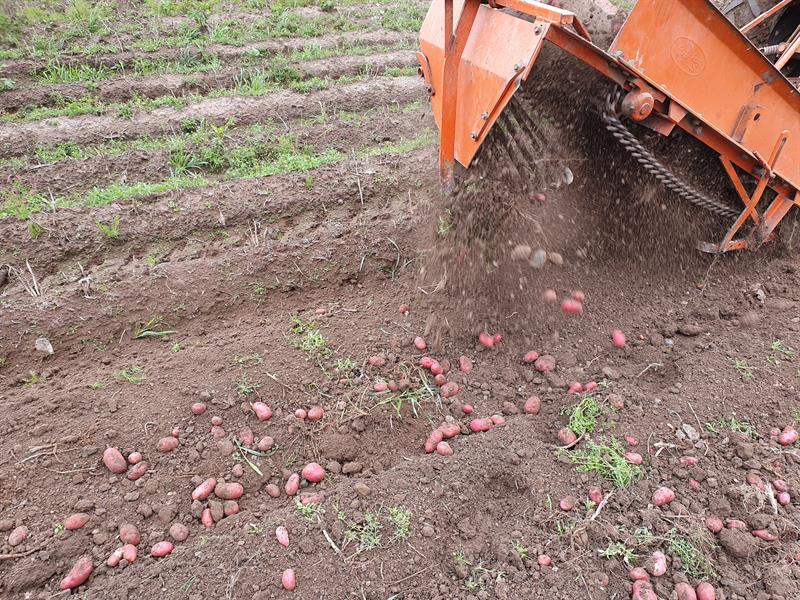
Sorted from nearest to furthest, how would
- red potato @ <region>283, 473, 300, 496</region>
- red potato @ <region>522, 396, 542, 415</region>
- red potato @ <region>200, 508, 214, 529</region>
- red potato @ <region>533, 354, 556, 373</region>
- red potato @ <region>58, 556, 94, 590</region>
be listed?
red potato @ <region>58, 556, 94, 590</region>, red potato @ <region>200, 508, 214, 529</region>, red potato @ <region>283, 473, 300, 496</region>, red potato @ <region>522, 396, 542, 415</region>, red potato @ <region>533, 354, 556, 373</region>

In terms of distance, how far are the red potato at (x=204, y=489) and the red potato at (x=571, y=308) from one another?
2140mm

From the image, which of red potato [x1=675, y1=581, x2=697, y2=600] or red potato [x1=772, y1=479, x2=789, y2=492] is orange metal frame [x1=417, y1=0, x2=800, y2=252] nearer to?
red potato [x1=772, y1=479, x2=789, y2=492]

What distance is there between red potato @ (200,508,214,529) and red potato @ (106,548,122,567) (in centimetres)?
34

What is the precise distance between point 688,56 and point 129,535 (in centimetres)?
323

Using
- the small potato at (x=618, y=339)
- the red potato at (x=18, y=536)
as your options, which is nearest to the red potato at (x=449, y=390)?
the small potato at (x=618, y=339)

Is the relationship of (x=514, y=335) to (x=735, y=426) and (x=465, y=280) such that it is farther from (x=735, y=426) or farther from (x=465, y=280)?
(x=735, y=426)

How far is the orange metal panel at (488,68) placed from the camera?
253 cm

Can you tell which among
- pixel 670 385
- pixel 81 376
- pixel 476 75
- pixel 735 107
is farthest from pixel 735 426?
pixel 81 376

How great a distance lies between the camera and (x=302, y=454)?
2.91m

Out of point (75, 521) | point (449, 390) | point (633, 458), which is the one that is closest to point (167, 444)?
point (75, 521)

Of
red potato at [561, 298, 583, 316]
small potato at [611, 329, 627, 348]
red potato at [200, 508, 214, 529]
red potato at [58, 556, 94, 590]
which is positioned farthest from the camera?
red potato at [561, 298, 583, 316]

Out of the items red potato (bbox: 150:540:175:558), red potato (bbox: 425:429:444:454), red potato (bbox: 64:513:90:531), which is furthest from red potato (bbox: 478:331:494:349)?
red potato (bbox: 64:513:90:531)

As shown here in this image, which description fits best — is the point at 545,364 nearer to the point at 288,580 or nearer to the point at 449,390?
A: the point at 449,390

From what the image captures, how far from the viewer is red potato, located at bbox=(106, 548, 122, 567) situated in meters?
2.46
